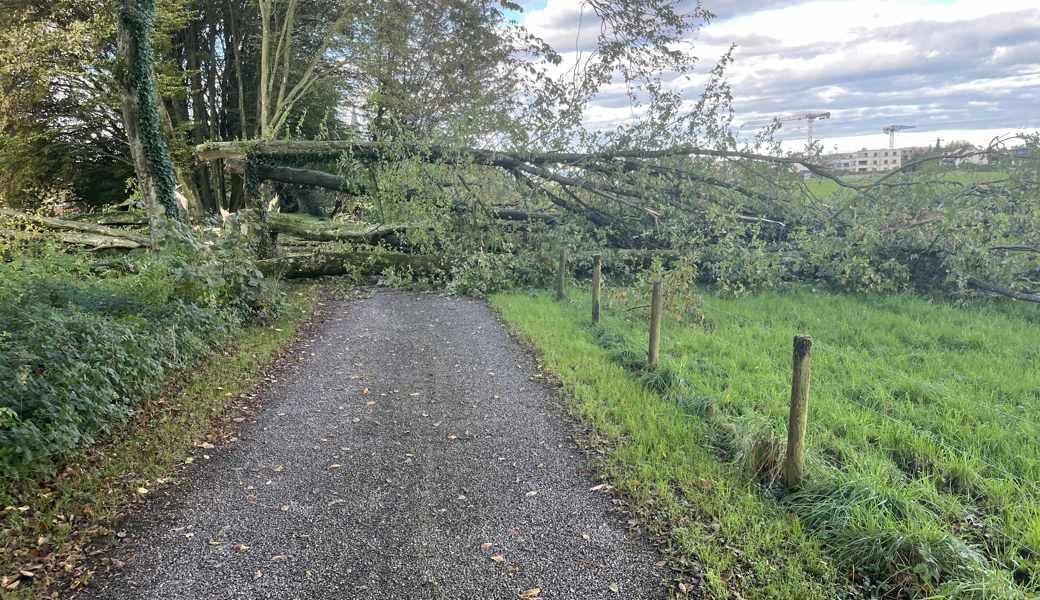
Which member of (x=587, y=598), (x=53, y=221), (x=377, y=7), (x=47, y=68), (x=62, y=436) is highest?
(x=377, y=7)

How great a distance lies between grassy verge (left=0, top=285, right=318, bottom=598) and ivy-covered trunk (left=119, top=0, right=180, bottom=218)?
6089 mm

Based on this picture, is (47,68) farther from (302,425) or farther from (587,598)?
(587,598)

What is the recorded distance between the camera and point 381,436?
5.05 metres

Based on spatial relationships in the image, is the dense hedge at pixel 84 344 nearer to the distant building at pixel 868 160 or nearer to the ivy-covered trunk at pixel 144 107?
the ivy-covered trunk at pixel 144 107

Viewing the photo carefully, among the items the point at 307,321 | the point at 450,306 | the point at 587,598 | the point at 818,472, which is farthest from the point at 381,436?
the point at 450,306

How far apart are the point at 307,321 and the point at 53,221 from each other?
859 cm

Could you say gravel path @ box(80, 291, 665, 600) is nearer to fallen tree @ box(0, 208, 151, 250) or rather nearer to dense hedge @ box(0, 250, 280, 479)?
dense hedge @ box(0, 250, 280, 479)

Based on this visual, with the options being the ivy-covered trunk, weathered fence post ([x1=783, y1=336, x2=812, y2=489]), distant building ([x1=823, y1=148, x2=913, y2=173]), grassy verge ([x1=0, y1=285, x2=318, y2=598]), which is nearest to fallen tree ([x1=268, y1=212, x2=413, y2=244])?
the ivy-covered trunk

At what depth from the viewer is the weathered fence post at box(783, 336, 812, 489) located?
12.6ft

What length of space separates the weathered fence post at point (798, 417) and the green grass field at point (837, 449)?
99 millimetres

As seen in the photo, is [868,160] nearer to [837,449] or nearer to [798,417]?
[837,449]

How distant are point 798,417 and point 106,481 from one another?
467cm

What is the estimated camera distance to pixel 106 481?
413 cm

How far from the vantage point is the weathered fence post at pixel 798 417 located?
3852mm
